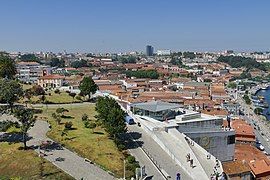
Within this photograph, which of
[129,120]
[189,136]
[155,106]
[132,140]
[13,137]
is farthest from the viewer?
[129,120]

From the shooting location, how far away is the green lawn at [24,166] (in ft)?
63.2

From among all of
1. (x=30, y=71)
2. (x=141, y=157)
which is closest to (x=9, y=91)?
(x=141, y=157)

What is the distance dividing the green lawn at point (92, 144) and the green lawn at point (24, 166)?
2331mm

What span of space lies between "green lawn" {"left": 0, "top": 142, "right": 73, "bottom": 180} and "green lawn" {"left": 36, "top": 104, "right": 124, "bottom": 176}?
91.8 inches

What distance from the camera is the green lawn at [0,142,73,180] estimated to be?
1926 centimetres

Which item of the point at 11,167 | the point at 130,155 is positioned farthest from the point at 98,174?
the point at 11,167

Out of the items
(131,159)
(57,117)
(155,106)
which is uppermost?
(155,106)

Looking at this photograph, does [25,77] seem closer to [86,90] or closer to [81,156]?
[86,90]

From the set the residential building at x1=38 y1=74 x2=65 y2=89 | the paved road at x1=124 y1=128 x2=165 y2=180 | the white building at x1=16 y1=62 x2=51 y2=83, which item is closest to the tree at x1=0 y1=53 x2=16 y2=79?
the paved road at x1=124 y1=128 x2=165 y2=180

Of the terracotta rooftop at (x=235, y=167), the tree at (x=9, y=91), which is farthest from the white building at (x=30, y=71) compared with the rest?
the terracotta rooftop at (x=235, y=167)

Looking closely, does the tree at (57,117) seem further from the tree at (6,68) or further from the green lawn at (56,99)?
the tree at (6,68)

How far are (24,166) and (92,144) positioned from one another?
4290 mm

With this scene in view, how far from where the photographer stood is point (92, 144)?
76.0 feet

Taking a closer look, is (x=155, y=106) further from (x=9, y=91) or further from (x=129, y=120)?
(x=9, y=91)
